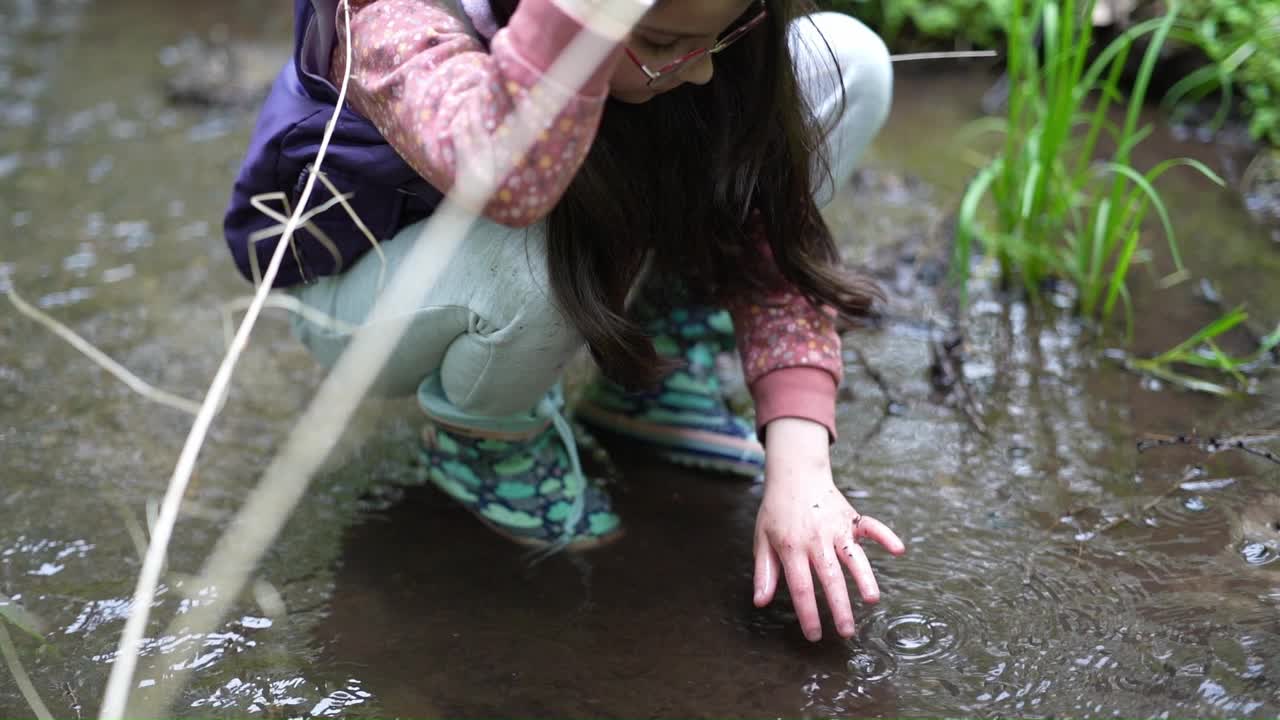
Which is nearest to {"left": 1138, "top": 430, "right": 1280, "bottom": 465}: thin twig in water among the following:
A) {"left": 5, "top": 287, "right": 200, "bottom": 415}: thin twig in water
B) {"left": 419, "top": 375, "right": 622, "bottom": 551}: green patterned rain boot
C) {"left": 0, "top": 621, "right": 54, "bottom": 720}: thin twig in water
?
{"left": 419, "top": 375, "right": 622, "bottom": 551}: green patterned rain boot

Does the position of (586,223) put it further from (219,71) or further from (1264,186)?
(219,71)

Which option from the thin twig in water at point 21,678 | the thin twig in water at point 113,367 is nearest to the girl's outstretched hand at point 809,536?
the thin twig in water at point 113,367

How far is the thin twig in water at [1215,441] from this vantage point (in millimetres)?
1503

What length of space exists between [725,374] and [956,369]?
1.20 feet

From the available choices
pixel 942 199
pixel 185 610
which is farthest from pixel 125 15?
pixel 185 610

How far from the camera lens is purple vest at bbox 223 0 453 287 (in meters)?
1.25

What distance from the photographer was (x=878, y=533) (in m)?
1.21

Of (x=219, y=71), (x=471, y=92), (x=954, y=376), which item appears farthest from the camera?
(x=219, y=71)

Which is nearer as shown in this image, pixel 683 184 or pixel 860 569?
pixel 860 569

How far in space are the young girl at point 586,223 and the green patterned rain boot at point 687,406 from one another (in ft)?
0.04

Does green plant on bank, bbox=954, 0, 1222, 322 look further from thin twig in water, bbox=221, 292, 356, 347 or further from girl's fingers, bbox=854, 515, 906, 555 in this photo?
thin twig in water, bbox=221, 292, 356, 347

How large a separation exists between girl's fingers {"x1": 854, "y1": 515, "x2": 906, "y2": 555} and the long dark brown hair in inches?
12.0

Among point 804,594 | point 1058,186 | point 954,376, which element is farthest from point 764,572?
point 1058,186

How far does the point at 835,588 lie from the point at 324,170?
728 mm
